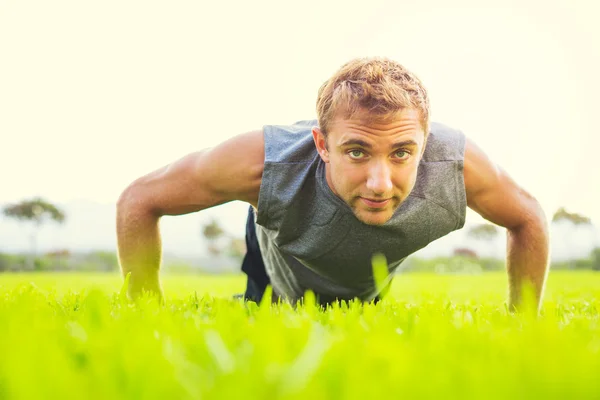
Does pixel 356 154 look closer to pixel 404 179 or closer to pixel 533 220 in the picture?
pixel 404 179

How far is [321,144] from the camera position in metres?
3.58

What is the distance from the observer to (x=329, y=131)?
342cm

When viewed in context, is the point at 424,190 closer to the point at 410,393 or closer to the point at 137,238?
the point at 137,238

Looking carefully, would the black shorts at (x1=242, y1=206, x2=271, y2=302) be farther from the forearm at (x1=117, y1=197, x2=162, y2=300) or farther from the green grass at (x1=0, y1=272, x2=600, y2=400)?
the green grass at (x1=0, y1=272, x2=600, y2=400)

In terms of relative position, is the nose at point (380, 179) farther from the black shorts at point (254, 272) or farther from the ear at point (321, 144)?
the black shorts at point (254, 272)

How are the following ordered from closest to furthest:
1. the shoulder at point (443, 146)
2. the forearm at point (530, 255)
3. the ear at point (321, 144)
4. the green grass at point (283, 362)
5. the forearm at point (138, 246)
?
the green grass at point (283, 362) < the ear at point (321, 144) < the shoulder at point (443, 146) < the forearm at point (138, 246) < the forearm at point (530, 255)

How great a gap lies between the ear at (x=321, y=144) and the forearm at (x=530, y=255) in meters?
1.71

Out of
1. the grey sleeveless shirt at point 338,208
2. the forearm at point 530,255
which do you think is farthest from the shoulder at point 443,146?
the forearm at point 530,255

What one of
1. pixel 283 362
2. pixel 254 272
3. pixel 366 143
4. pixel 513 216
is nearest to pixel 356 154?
pixel 366 143

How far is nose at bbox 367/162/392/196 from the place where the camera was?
3.06m

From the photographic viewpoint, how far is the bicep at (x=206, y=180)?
3.74 meters

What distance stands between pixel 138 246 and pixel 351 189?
Answer: 175 centimetres

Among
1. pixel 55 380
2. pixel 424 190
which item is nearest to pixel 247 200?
pixel 424 190

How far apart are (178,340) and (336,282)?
308 centimetres
